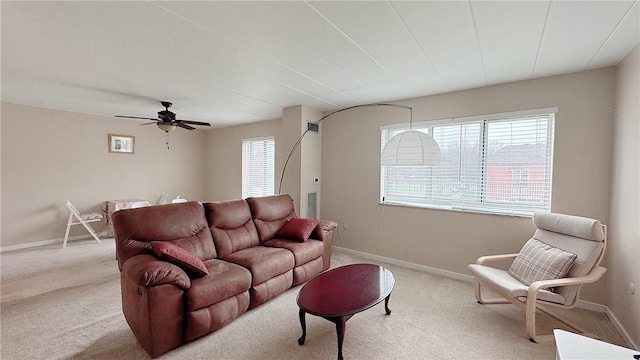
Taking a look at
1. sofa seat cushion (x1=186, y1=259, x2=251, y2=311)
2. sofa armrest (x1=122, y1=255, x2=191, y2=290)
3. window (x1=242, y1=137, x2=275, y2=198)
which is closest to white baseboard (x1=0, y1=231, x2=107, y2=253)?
A: window (x1=242, y1=137, x2=275, y2=198)

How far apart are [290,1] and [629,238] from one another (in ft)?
10.7

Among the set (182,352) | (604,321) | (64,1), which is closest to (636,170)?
(604,321)

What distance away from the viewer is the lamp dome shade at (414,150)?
9.25ft

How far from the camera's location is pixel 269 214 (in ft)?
11.5

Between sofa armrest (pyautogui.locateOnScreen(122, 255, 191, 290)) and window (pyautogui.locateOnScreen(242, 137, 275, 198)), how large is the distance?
11.8 feet

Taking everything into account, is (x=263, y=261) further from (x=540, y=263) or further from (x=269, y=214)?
(x=540, y=263)

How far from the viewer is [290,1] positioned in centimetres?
167

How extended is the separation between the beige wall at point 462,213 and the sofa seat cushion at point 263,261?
5.81ft

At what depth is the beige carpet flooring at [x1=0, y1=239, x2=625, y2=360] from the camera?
6.56ft

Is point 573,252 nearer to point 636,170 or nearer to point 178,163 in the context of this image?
point 636,170

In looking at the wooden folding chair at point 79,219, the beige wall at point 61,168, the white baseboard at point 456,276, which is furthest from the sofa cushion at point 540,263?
the beige wall at point 61,168

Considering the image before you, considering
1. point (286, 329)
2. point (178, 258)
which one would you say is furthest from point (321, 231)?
point (178, 258)

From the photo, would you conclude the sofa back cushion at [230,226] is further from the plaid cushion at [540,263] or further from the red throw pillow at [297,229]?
the plaid cushion at [540,263]

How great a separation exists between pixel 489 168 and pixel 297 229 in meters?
2.53
